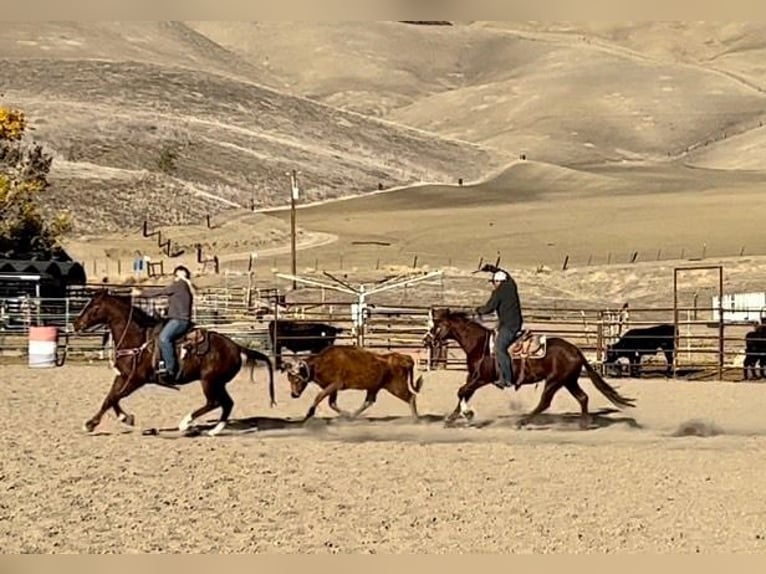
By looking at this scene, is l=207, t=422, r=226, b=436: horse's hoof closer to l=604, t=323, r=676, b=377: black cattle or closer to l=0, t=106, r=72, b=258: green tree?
l=604, t=323, r=676, b=377: black cattle

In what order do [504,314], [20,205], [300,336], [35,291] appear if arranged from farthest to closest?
[20,205], [35,291], [300,336], [504,314]

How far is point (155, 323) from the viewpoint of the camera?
1020 centimetres

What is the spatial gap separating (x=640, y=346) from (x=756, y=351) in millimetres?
1587

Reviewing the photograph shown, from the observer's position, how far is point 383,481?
7.89m

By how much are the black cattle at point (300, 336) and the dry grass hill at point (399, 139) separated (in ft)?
22.4

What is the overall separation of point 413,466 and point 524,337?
2.24 m

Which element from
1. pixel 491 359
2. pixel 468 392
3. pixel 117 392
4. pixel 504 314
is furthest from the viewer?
pixel 468 392

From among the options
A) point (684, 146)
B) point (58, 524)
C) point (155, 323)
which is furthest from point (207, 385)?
point (684, 146)

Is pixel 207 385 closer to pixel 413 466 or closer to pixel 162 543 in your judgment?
pixel 413 466

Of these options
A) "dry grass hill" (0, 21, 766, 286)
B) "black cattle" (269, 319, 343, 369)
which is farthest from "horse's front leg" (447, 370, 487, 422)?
"black cattle" (269, 319, 343, 369)

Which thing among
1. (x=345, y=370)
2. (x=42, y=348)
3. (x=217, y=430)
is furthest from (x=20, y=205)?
(x=217, y=430)

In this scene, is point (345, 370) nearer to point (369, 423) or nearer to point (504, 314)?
point (369, 423)

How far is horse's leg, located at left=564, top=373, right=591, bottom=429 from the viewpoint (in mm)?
10812

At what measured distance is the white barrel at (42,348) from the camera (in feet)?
57.7
